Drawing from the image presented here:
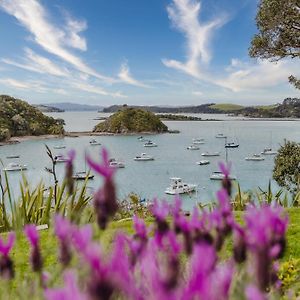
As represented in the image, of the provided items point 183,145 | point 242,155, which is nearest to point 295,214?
point 242,155

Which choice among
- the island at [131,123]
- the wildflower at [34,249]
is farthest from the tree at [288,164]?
the island at [131,123]

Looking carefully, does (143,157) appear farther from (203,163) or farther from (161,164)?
(203,163)

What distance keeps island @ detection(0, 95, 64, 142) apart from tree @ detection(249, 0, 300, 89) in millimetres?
92212

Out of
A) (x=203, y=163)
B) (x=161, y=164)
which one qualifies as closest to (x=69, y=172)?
(x=203, y=163)

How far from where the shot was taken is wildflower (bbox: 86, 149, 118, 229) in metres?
0.85

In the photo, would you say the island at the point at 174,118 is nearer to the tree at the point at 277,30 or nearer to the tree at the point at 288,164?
the tree at the point at 288,164

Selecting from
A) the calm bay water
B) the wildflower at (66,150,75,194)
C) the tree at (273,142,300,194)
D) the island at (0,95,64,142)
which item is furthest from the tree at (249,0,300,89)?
the island at (0,95,64,142)

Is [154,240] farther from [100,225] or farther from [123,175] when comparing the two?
[123,175]

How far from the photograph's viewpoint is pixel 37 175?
58.3 meters

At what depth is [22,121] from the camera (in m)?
107

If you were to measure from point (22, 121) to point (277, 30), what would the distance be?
101 meters

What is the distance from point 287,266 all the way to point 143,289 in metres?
2.05

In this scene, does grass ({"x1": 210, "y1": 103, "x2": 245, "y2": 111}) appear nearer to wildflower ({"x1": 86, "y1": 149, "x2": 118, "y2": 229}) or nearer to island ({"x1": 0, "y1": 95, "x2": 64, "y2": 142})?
island ({"x1": 0, "y1": 95, "x2": 64, "y2": 142})

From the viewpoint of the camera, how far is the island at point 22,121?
340 ft
